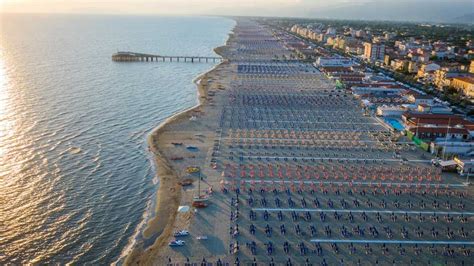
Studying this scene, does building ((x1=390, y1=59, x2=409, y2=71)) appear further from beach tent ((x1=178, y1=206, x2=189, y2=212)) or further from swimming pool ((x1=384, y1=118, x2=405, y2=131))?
beach tent ((x1=178, y1=206, x2=189, y2=212))

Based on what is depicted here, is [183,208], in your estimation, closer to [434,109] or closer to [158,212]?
[158,212]

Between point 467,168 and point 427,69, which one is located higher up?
point 427,69

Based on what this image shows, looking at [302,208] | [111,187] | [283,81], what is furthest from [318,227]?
[283,81]

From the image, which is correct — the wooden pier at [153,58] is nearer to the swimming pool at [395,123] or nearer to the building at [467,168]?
the swimming pool at [395,123]

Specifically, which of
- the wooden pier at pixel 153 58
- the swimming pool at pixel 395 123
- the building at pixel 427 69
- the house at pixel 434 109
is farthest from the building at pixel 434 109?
the wooden pier at pixel 153 58

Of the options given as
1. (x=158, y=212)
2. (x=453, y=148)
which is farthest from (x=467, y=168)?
(x=158, y=212)

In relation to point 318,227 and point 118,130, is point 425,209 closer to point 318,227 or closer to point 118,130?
point 318,227

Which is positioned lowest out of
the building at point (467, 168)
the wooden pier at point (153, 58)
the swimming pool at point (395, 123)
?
the building at point (467, 168)
